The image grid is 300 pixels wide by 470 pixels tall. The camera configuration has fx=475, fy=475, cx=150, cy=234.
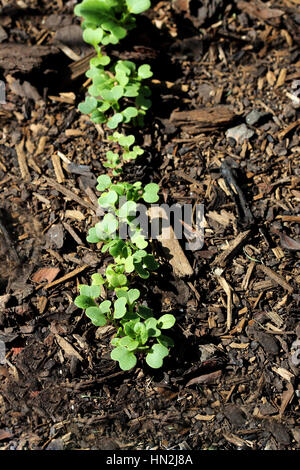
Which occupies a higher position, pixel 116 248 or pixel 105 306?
pixel 116 248

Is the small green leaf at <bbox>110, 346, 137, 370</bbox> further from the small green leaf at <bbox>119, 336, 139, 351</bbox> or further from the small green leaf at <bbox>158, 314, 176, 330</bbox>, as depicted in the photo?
the small green leaf at <bbox>158, 314, 176, 330</bbox>

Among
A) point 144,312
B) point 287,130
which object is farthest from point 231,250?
point 287,130

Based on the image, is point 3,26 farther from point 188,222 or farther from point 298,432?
point 298,432

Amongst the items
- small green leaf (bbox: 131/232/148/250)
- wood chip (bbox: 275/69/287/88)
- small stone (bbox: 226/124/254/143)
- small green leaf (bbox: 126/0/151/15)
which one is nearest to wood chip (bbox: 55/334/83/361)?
small green leaf (bbox: 131/232/148/250)

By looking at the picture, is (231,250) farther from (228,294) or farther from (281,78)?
(281,78)

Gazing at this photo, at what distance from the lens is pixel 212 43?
309 centimetres

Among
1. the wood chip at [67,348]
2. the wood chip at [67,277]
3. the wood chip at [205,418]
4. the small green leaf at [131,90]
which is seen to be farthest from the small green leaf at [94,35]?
the wood chip at [205,418]

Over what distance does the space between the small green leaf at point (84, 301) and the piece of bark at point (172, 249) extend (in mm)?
487

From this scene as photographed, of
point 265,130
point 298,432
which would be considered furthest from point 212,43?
point 298,432

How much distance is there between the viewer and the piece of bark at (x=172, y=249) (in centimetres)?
249

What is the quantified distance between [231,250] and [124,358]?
85cm

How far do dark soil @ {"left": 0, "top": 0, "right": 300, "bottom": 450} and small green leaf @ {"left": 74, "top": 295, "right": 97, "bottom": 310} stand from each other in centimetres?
20

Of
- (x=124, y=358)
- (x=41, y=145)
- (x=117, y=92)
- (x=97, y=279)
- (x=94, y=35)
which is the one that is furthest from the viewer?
(x=41, y=145)

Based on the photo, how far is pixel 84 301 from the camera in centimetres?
225
